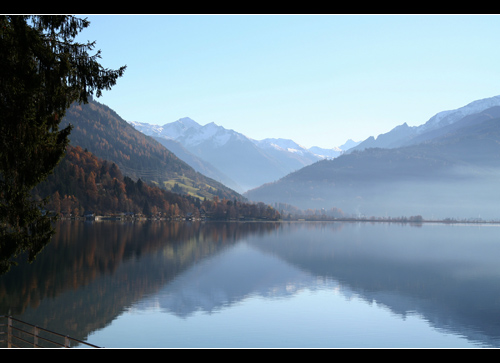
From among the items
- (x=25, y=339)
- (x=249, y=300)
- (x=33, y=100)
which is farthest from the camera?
(x=249, y=300)

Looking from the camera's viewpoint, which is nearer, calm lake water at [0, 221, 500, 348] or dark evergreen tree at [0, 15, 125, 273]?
dark evergreen tree at [0, 15, 125, 273]

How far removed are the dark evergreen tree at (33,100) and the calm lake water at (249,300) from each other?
26.5m

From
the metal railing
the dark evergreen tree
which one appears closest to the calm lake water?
the metal railing

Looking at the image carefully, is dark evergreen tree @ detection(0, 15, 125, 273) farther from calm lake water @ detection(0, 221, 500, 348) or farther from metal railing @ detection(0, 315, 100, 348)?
calm lake water @ detection(0, 221, 500, 348)

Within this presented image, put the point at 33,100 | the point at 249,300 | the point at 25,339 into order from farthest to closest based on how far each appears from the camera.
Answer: the point at 249,300
the point at 25,339
the point at 33,100

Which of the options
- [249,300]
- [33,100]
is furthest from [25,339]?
[249,300]

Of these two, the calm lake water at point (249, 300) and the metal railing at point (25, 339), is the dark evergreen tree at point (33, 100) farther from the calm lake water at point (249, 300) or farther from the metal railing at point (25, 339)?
the calm lake water at point (249, 300)

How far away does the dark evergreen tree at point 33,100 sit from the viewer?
931 inches

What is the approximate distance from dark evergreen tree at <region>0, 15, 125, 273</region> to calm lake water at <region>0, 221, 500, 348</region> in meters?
26.5

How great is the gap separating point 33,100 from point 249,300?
5580cm

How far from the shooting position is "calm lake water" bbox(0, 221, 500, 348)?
5316 centimetres

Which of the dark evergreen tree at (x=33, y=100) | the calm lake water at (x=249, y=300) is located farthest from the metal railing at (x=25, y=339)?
the dark evergreen tree at (x=33, y=100)

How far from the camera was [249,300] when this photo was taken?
75375mm

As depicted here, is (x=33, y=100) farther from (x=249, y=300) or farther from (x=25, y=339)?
(x=249, y=300)
